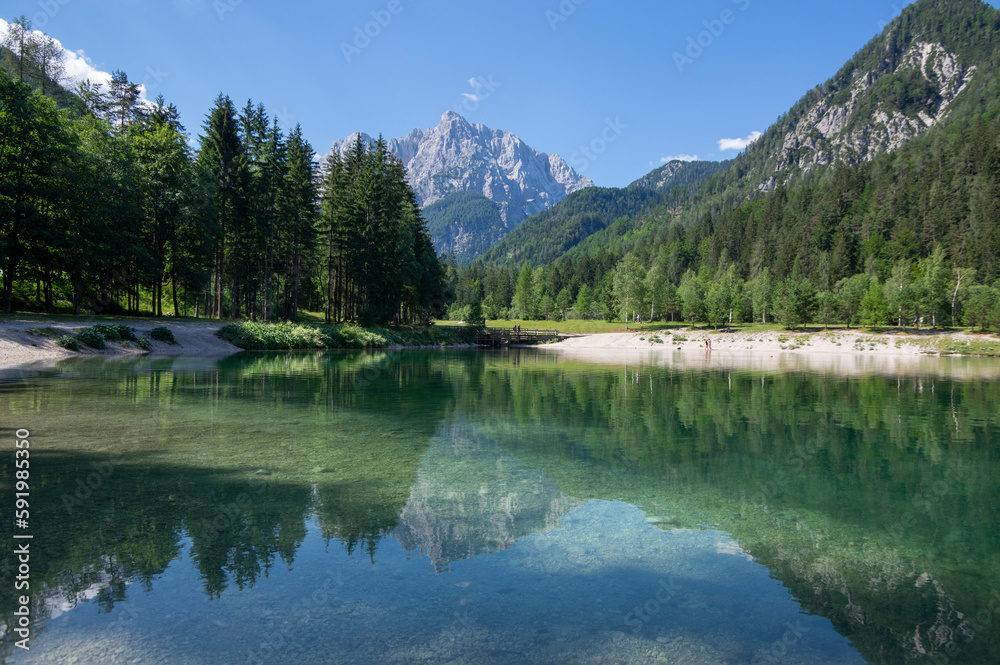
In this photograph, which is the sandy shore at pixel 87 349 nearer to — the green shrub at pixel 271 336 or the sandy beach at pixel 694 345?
the sandy beach at pixel 694 345

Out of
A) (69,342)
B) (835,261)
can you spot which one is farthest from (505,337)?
(835,261)

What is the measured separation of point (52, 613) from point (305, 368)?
2127cm

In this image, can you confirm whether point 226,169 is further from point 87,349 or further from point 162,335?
point 87,349

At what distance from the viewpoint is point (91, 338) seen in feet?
86.6

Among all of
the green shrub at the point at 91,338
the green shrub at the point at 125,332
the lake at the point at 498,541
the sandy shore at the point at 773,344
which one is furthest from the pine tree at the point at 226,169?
the lake at the point at 498,541

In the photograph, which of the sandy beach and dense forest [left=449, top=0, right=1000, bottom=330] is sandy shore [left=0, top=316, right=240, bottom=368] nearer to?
the sandy beach

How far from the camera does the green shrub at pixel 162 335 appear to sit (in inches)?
1198

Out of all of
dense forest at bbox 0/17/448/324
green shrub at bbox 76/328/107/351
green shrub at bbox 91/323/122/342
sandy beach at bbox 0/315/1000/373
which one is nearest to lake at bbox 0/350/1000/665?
sandy beach at bbox 0/315/1000/373

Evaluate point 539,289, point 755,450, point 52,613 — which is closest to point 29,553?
point 52,613

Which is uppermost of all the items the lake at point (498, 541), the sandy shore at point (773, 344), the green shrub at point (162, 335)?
the green shrub at point (162, 335)

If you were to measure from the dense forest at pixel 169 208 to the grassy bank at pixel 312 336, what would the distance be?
10.2 feet

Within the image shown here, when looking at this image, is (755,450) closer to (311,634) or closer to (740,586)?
(740,586)

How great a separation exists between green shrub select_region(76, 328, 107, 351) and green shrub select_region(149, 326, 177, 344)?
11.1 feet

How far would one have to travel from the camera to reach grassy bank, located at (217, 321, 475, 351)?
36250mm
